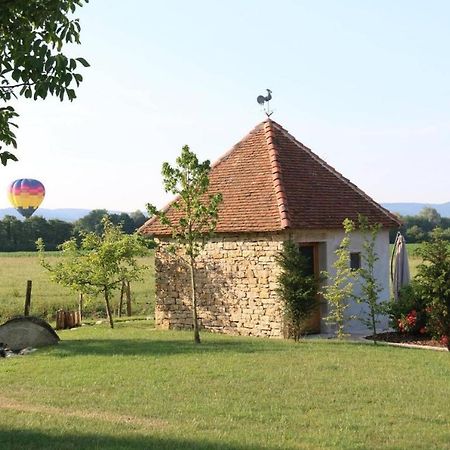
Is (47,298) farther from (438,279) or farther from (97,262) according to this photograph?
(438,279)

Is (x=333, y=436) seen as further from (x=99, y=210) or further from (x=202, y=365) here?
(x=99, y=210)

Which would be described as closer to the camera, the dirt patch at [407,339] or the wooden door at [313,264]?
the dirt patch at [407,339]

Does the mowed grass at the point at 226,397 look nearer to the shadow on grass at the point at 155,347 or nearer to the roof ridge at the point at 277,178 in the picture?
the shadow on grass at the point at 155,347

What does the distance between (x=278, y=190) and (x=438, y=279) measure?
5.58m

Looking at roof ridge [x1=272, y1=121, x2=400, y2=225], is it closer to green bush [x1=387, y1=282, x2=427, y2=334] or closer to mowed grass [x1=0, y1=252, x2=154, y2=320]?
green bush [x1=387, y1=282, x2=427, y2=334]

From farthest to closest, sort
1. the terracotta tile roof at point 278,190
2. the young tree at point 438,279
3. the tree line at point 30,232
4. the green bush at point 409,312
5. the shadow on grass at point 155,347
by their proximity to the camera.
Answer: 1. the tree line at point 30,232
2. the terracotta tile roof at point 278,190
3. the green bush at point 409,312
4. the young tree at point 438,279
5. the shadow on grass at point 155,347

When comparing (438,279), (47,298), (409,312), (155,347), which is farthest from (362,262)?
(47,298)

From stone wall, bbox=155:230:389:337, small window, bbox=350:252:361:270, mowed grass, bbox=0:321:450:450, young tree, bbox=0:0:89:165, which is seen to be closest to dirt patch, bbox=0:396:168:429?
mowed grass, bbox=0:321:450:450

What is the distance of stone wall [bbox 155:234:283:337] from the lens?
2011cm

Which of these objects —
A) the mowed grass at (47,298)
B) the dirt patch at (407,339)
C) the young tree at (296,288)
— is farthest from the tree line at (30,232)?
the young tree at (296,288)

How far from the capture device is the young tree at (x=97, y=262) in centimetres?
2361

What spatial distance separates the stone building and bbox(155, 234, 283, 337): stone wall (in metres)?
0.03

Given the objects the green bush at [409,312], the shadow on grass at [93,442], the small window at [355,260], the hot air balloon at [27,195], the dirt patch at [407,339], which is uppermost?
the hot air balloon at [27,195]

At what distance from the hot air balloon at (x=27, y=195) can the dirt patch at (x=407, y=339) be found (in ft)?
116
